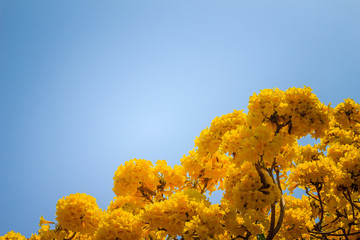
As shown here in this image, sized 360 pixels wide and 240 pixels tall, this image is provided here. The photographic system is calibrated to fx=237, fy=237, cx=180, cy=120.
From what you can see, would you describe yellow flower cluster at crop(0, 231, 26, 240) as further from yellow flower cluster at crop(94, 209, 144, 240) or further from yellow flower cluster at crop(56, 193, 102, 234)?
yellow flower cluster at crop(94, 209, 144, 240)

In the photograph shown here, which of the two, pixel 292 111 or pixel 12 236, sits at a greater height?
pixel 292 111

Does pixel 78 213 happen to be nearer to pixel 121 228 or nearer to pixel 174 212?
pixel 121 228

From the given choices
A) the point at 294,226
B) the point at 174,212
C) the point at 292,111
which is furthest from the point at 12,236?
the point at 292,111

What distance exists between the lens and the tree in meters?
4.16

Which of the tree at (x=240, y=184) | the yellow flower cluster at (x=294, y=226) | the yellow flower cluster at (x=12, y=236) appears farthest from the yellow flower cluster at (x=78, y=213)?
the yellow flower cluster at (x=294, y=226)

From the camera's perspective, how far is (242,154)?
390 centimetres

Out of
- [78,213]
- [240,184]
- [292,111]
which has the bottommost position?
[240,184]

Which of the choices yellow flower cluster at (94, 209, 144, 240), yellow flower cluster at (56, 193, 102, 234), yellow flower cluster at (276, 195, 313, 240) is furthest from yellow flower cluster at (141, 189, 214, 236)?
yellow flower cluster at (276, 195, 313, 240)

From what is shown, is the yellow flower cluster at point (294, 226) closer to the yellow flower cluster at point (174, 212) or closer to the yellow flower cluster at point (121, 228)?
the yellow flower cluster at point (174, 212)

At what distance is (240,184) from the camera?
4262 mm

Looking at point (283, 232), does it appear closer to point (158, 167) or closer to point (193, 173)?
point (193, 173)

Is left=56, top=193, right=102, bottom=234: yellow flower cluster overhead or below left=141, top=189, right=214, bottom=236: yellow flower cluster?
overhead

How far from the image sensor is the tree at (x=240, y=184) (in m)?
4.16

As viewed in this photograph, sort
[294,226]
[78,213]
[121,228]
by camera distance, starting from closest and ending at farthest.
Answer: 1. [121,228]
2. [78,213]
3. [294,226]
